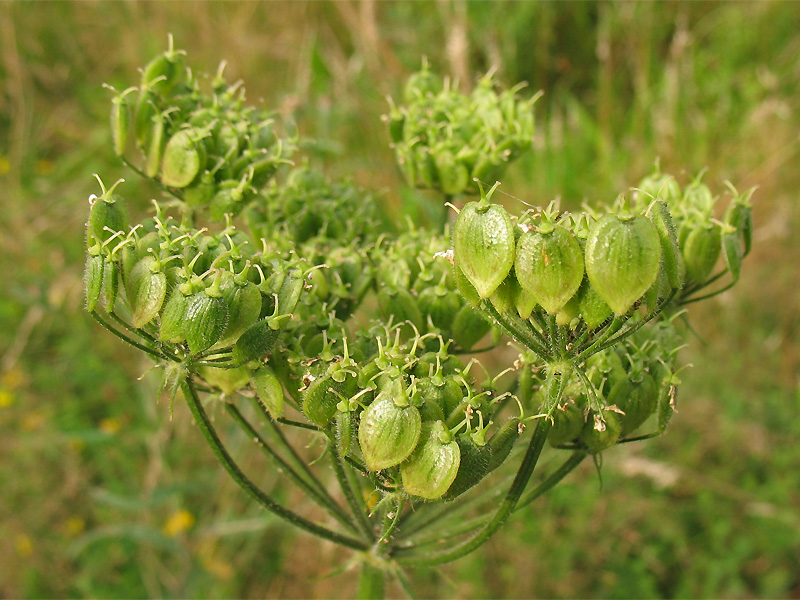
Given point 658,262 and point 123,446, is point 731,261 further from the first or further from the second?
point 123,446

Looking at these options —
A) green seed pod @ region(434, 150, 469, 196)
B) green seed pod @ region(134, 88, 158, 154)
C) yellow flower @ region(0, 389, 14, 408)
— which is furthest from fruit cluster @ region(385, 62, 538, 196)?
yellow flower @ region(0, 389, 14, 408)

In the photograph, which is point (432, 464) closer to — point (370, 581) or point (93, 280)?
point (93, 280)

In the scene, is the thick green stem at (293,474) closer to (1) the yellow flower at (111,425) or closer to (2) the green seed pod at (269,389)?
(2) the green seed pod at (269,389)

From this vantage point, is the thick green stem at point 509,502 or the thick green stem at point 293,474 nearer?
the thick green stem at point 509,502

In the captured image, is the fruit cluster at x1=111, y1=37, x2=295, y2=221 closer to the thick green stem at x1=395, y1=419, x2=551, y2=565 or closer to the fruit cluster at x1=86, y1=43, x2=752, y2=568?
the fruit cluster at x1=86, y1=43, x2=752, y2=568

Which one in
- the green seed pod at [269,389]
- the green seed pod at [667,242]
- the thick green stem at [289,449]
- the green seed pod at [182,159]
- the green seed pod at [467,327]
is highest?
the green seed pod at [182,159]

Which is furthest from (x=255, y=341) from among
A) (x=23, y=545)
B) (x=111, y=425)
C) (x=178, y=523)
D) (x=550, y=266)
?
(x=23, y=545)

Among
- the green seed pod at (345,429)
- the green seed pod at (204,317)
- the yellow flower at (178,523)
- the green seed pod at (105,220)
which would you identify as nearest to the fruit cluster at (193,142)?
the green seed pod at (105,220)
